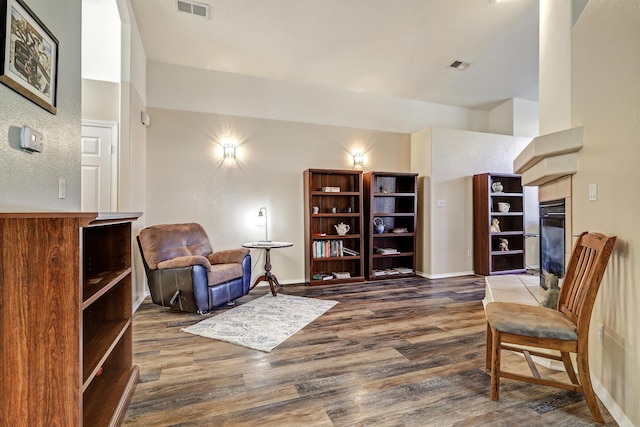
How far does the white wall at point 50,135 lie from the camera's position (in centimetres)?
130

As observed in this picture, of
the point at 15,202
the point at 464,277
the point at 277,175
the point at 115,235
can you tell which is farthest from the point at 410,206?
the point at 15,202

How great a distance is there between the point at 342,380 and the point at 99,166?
316 centimetres

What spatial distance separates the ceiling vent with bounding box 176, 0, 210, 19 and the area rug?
319 cm

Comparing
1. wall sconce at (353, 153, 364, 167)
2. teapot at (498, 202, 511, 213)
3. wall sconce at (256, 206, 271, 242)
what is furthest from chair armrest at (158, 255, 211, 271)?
teapot at (498, 202, 511, 213)

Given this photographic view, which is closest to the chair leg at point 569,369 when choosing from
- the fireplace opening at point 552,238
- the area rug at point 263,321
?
the fireplace opening at point 552,238

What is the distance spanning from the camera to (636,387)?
4.81ft

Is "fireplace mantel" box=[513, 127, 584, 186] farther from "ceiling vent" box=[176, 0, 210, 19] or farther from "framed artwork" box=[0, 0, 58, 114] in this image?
"ceiling vent" box=[176, 0, 210, 19]

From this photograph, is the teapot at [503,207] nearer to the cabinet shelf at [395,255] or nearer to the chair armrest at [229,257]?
the cabinet shelf at [395,255]

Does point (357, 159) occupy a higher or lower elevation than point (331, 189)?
higher

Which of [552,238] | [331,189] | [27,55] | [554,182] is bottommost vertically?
[552,238]

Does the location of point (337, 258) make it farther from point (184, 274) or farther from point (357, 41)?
point (357, 41)

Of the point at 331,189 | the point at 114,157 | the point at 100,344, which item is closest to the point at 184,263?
the point at 114,157

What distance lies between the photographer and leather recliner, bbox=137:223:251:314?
10.3ft

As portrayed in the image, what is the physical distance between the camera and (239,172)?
4379 millimetres
